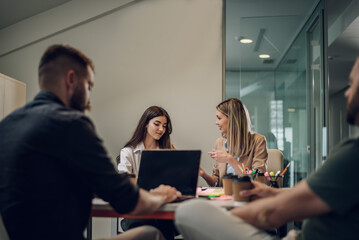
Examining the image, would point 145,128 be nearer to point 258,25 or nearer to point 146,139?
point 146,139

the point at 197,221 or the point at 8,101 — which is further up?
the point at 8,101

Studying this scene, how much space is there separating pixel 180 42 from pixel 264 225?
2981 mm

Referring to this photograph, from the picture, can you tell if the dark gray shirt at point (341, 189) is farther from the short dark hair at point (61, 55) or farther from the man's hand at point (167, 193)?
the short dark hair at point (61, 55)

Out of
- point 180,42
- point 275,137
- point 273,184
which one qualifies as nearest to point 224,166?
point 273,184

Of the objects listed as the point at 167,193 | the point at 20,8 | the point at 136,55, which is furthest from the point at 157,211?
the point at 20,8

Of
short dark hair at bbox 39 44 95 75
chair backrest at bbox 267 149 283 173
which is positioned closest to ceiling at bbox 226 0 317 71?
chair backrest at bbox 267 149 283 173

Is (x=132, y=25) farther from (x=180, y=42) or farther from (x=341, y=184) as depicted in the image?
(x=341, y=184)

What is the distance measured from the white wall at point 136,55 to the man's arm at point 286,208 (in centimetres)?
259

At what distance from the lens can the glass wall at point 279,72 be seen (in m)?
4.13

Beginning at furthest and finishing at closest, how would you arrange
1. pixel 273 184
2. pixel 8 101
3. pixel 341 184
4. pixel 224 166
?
1. pixel 8 101
2. pixel 224 166
3. pixel 273 184
4. pixel 341 184

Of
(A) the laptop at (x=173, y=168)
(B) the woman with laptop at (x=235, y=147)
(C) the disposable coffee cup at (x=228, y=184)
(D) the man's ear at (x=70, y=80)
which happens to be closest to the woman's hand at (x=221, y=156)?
(B) the woman with laptop at (x=235, y=147)

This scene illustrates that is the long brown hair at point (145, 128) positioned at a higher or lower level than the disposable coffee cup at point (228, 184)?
higher

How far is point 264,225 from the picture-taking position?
1364mm

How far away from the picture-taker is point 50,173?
49.9 inches
